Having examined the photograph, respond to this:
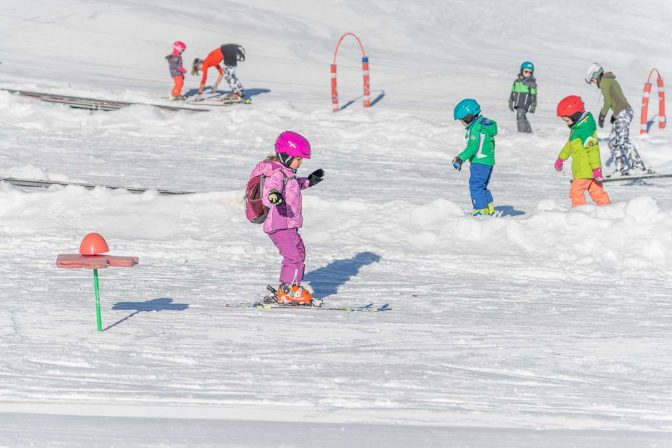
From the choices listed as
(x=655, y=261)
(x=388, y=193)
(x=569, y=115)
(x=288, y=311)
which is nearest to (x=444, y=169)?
(x=388, y=193)

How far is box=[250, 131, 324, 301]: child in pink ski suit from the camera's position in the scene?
28.2 ft

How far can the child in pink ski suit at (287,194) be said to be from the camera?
8.59 meters

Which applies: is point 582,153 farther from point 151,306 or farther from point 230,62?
point 230,62

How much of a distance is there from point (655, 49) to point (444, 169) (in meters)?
18.0

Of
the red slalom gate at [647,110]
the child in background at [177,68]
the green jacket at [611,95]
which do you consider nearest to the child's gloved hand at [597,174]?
the green jacket at [611,95]

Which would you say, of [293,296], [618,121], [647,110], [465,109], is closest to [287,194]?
[293,296]

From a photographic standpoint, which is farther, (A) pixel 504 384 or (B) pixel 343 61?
(B) pixel 343 61

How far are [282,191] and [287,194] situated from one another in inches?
2.8

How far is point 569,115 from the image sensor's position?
12.4 metres

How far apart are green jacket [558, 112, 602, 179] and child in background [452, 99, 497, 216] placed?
87cm

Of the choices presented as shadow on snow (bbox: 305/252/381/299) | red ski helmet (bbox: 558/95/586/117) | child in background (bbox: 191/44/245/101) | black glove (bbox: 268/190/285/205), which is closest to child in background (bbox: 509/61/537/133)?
child in background (bbox: 191/44/245/101)

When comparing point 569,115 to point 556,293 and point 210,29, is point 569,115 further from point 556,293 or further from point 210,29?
point 210,29

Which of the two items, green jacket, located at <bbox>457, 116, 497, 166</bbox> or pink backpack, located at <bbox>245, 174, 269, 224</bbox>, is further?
green jacket, located at <bbox>457, 116, 497, 166</bbox>

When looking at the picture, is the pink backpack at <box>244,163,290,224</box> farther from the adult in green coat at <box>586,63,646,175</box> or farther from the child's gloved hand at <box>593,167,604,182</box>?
the adult in green coat at <box>586,63,646,175</box>
